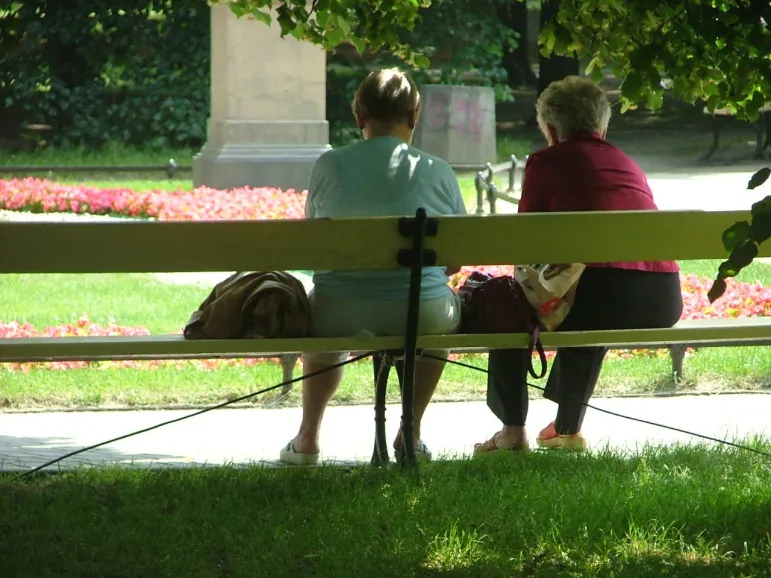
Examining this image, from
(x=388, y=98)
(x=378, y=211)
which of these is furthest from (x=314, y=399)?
(x=388, y=98)

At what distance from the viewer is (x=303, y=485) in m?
4.31

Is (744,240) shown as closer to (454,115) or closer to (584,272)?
(584,272)

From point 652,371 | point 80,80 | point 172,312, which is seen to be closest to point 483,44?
point 80,80

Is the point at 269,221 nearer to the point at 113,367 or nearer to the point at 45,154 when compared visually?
the point at 113,367

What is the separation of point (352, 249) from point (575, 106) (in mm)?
1217

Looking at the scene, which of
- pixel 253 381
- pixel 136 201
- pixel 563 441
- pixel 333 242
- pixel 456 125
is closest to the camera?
pixel 333 242

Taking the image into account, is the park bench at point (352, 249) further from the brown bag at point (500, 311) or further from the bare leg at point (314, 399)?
the bare leg at point (314, 399)

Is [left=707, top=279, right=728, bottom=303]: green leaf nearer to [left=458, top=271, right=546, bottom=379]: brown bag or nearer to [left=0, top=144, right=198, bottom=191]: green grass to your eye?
[left=458, top=271, right=546, bottom=379]: brown bag

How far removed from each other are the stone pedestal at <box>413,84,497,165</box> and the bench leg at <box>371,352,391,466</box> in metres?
14.0

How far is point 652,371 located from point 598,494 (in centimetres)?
285

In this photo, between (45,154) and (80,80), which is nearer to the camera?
(45,154)

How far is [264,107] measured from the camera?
1440 centimetres

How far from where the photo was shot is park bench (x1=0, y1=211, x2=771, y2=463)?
414cm

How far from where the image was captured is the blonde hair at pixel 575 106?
496 cm
